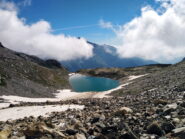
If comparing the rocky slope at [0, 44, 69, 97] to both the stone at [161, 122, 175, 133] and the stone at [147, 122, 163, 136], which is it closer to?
the stone at [147, 122, 163, 136]

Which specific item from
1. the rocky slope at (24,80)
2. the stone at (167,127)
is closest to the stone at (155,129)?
the stone at (167,127)

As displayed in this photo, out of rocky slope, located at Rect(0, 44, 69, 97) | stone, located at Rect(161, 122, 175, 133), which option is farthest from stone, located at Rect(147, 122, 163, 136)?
rocky slope, located at Rect(0, 44, 69, 97)

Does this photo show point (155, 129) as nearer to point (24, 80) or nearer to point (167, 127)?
point (167, 127)

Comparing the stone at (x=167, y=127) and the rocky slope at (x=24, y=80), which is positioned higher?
the rocky slope at (x=24, y=80)

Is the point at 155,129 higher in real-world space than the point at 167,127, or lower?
lower

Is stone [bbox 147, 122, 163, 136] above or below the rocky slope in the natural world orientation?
below

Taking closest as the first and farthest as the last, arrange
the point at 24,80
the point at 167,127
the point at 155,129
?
the point at 167,127 < the point at 155,129 < the point at 24,80

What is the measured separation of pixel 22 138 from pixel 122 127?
24.6ft

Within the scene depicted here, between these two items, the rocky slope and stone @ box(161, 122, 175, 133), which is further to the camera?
the rocky slope

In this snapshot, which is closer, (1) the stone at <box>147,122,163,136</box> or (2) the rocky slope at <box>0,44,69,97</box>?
(1) the stone at <box>147,122,163,136</box>

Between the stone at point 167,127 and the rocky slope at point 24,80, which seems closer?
the stone at point 167,127

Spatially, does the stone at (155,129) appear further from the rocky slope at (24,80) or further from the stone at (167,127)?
the rocky slope at (24,80)

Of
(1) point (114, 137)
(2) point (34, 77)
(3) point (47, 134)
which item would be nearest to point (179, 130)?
(1) point (114, 137)

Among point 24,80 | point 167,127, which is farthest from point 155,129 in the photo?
point 24,80
